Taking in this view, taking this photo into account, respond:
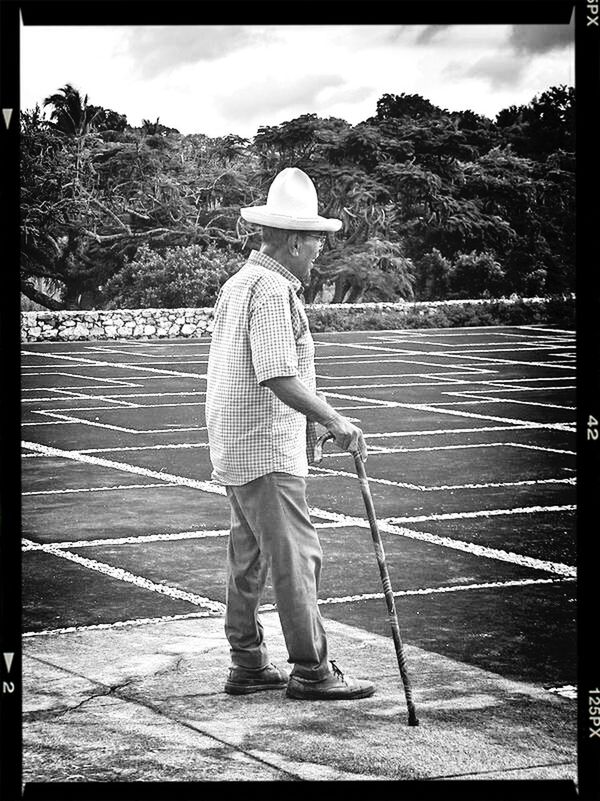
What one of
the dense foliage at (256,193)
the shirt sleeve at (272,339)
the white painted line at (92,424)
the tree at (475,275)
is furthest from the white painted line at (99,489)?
the tree at (475,275)

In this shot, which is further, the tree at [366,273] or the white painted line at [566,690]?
the tree at [366,273]

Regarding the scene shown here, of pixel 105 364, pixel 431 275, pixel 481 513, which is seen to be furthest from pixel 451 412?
pixel 431 275

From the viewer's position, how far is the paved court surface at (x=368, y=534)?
5.56 meters

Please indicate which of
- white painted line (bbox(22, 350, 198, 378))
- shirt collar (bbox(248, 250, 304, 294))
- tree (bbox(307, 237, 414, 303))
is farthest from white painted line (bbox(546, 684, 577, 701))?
tree (bbox(307, 237, 414, 303))

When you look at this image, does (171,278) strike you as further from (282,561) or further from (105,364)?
(282,561)

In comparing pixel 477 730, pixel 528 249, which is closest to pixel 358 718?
pixel 477 730

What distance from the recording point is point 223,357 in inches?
188

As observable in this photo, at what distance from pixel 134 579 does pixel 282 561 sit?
2237 mm

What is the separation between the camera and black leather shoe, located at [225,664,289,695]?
16.3ft

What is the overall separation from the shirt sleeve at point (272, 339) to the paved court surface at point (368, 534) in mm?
1139

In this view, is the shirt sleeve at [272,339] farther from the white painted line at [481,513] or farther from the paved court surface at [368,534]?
the white painted line at [481,513]

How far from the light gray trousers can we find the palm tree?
79.4 feet
